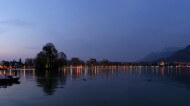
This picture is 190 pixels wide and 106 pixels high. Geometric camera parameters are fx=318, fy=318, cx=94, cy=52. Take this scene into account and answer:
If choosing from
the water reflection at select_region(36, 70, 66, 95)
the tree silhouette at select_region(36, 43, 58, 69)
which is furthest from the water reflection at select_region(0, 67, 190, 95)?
the tree silhouette at select_region(36, 43, 58, 69)

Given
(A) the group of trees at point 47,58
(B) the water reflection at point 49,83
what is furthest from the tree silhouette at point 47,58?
(B) the water reflection at point 49,83

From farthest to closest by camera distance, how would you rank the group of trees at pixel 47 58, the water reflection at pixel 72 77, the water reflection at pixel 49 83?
the group of trees at pixel 47 58, the water reflection at pixel 72 77, the water reflection at pixel 49 83

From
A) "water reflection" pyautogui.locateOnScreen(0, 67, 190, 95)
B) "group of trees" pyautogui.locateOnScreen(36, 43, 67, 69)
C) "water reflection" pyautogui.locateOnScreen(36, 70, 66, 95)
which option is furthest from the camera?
"group of trees" pyautogui.locateOnScreen(36, 43, 67, 69)

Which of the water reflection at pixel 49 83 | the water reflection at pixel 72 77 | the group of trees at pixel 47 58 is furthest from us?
the group of trees at pixel 47 58

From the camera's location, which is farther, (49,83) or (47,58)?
(47,58)

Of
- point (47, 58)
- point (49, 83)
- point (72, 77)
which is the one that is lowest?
point (49, 83)

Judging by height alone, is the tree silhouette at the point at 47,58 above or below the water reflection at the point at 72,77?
above

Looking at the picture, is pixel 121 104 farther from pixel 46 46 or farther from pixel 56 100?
pixel 46 46

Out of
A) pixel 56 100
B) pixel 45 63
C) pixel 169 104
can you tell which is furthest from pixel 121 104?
pixel 45 63

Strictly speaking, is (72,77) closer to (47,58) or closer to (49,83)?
(49,83)

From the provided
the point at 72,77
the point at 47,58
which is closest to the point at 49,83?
the point at 72,77

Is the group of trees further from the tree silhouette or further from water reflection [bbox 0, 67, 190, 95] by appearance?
water reflection [bbox 0, 67, 190, 95]

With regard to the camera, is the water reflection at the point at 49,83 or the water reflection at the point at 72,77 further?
the water reflection at the point at 72,77

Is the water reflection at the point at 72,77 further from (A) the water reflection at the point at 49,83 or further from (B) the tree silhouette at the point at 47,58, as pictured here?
(B) the tree silhouette at the point at 47,58
